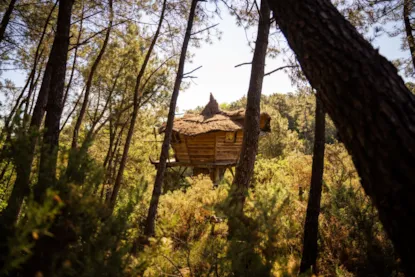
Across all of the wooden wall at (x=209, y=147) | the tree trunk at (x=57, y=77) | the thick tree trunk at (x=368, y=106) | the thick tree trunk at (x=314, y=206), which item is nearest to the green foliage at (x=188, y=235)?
the thick tree trunk at (x=314, y=206)

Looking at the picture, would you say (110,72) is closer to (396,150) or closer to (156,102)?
(156,102)

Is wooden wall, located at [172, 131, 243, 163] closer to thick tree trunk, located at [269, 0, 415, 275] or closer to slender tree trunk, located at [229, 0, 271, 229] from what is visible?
slender tree trunk, located at [229, 0, 271, 229]

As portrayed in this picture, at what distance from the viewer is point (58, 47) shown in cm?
405

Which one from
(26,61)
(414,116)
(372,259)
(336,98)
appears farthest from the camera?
(26,61)

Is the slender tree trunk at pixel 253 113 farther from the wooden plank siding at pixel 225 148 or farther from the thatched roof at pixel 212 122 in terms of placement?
the wooden plank siding at pixel 225 148

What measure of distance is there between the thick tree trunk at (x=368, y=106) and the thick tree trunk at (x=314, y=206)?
2368 millimetres

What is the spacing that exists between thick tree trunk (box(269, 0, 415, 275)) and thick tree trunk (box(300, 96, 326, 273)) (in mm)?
2368

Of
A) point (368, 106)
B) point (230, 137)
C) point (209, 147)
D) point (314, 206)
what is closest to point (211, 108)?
point (230, 137)

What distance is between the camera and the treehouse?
14508 millimetres

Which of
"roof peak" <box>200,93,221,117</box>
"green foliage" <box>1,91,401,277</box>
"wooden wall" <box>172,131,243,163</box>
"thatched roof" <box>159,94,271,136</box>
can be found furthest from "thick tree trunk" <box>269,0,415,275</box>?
"roof peak" <box>200,93,221,117</box>

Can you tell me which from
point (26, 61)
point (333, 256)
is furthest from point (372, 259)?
point (26, 61)

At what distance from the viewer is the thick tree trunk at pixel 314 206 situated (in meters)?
3.98

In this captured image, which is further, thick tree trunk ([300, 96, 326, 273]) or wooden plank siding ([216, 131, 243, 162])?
wooden plank siding ([216, 131, 243, 162])

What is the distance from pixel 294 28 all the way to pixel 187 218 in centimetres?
610
